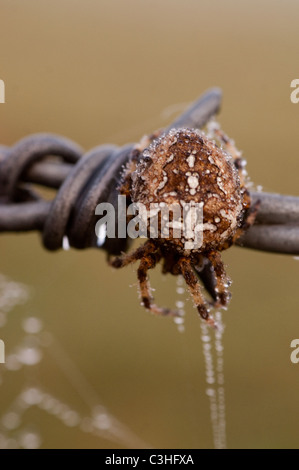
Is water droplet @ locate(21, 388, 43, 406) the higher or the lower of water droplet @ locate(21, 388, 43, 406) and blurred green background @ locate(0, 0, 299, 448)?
the lower

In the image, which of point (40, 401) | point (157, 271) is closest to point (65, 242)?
point (157, 271)

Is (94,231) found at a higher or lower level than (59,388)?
lower

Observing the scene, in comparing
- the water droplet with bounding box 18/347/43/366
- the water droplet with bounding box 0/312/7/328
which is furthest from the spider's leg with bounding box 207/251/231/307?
the water droplet with bounding box 0/312/7/328

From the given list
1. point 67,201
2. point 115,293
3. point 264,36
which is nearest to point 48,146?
point 67,201

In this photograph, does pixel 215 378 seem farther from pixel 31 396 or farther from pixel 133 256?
pixel 133 256

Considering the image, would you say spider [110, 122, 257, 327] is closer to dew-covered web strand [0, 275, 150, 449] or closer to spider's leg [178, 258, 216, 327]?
spider's leg [178, 258, 216, 327]

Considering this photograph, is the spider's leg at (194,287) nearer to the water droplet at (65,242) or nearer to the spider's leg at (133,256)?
the spider's leg at (133,256)

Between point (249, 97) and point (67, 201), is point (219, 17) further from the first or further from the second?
point (67, 201)

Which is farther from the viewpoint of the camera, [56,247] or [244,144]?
[244,144]
